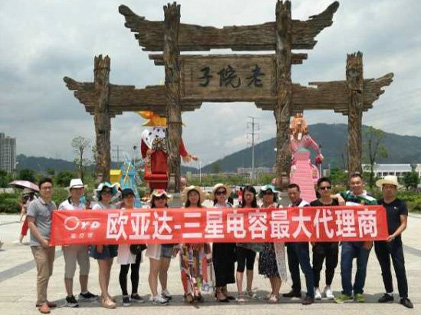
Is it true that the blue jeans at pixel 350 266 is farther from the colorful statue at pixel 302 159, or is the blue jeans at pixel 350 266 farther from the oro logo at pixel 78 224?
the colorful statue at pixel 302 159

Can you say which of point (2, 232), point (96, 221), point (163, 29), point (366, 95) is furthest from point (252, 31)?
point (2, 232)

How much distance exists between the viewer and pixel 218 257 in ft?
19.6

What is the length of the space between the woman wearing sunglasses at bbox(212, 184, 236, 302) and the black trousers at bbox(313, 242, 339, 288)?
107cm

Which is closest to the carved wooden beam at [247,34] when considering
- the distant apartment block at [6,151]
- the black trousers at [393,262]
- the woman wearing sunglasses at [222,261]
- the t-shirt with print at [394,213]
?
the woman wearing sunglasses at [222,261]

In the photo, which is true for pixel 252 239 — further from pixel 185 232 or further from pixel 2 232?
pixel 2 232

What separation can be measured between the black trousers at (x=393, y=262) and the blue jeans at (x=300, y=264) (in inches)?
36.1

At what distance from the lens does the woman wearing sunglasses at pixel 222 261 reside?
5840mm

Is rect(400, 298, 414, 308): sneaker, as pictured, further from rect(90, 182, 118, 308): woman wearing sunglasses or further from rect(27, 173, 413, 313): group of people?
rect(90, 182, 118, 308): woman wearing sunglasses

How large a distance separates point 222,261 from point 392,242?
2.14 m

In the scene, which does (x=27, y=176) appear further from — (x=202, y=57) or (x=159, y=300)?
(x=159, y=300)

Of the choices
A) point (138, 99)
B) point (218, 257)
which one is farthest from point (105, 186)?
point (138, 99)

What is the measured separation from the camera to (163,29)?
33.0 ft

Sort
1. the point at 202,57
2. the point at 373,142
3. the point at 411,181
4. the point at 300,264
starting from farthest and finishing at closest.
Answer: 1. the point at 411,181
2. the point at 373,142
3. the point at 202,57
4. the point at 300,264

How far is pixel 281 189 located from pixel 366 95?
2.73 meters
